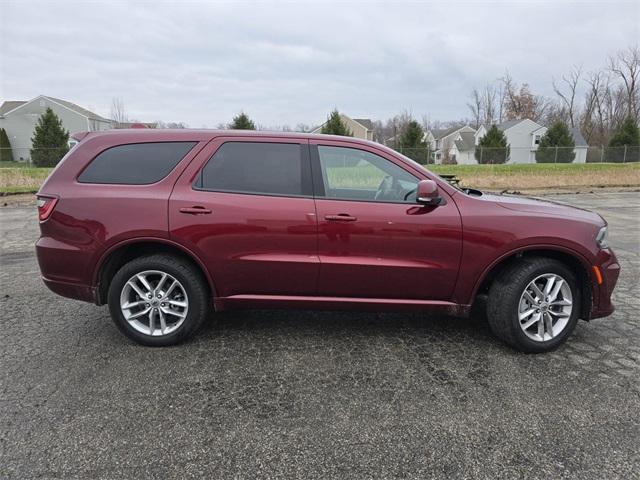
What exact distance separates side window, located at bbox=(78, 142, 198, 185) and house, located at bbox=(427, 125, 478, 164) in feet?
189

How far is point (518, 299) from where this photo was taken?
11.5ft

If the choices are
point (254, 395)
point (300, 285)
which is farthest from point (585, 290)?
point (254, 395)

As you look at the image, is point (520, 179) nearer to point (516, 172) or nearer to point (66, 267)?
point (516, 172)

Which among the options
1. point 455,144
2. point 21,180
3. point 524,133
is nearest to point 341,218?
point 21,180

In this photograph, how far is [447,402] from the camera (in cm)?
288

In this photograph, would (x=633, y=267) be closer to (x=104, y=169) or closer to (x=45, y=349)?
(x=104, y=169)

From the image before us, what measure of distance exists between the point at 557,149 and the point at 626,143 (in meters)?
9.59

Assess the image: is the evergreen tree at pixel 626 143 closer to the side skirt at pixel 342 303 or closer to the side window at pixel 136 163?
the side skirt at pixel 342 303

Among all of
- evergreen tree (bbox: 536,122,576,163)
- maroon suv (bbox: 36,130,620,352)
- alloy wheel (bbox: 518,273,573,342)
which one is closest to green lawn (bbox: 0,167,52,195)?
maroon suv (bbox: 36,130,620,352)

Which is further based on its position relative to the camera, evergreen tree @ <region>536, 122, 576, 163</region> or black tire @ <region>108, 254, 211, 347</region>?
evergreen tree @ <region>536, 122, 576, 163</region>

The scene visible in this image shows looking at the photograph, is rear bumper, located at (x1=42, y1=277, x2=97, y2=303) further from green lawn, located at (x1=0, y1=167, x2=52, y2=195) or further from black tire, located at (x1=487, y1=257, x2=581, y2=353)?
green lawn, located at (x1=0, y1=167, x2=52, y2=195)

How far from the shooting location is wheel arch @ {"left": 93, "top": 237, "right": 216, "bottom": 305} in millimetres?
3521

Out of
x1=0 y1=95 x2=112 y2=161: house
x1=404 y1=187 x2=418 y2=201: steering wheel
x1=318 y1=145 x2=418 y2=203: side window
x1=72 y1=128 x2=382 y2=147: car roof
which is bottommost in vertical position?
x1=404 y1=187 x2=418 y2=201: steering wheel

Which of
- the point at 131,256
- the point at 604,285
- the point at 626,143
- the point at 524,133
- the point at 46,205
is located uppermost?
the point at 524,133
